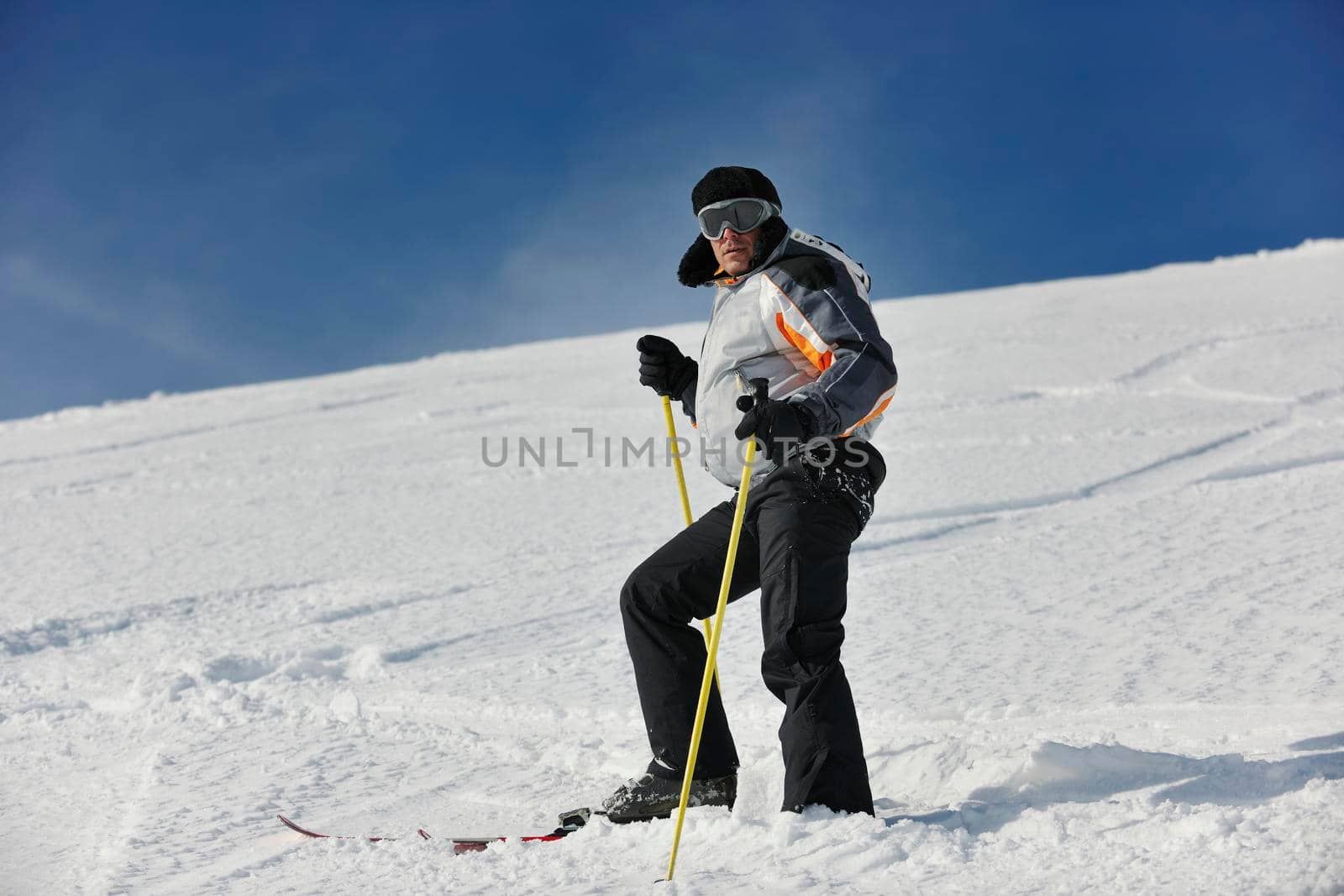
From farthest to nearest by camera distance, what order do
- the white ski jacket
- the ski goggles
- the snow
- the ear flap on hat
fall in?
1. the ear flap on hat
2. the ski goggles
3. the white ski jacket
4. the snow

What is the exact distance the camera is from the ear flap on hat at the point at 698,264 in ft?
10.3

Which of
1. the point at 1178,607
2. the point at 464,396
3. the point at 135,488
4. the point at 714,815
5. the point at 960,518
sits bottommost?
the point at 714,815

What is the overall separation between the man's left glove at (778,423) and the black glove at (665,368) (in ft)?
2.61

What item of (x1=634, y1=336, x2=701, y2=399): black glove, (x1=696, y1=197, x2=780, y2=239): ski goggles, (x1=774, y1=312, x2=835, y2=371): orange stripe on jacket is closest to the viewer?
(x1=774, y1=312, x2=835, y2=371): orange stripe on jacket

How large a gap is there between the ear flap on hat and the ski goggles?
0.88 feet

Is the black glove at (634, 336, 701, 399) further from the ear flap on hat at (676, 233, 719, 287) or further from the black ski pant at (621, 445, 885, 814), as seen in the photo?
the black ski pant at (621, 445, 885, 814)

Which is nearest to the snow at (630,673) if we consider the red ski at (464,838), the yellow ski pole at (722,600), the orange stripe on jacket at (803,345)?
the red ski at (464,838)

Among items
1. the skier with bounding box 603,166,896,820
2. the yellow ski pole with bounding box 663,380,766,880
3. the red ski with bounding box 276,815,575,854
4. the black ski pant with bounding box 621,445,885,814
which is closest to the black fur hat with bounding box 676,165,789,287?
the skier with bounding box 603,166,896,820

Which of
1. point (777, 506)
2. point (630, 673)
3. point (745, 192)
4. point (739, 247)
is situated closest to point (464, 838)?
point (777, 506)

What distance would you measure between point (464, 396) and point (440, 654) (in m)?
8.65

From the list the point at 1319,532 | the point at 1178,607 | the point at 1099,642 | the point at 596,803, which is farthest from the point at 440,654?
the point at 1319,532

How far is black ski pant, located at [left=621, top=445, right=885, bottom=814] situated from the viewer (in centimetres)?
253

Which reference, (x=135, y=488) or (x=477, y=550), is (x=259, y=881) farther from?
(x=135, y=488)

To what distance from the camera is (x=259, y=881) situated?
2625 millimetres
